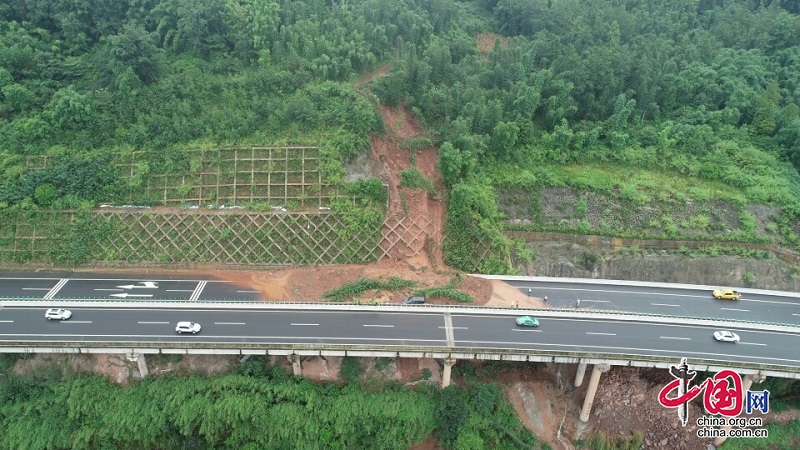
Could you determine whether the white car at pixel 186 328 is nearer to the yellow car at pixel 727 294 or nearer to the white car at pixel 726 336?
the white car at pixel 726 336

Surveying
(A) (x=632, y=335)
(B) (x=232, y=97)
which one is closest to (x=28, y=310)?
(B) (x=232, y=97)

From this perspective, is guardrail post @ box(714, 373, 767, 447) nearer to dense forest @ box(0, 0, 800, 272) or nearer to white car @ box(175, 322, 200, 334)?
dense forest @ box(0, 0, 800, 272)

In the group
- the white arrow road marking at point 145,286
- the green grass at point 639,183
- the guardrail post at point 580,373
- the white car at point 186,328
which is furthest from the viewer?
the green grass at point 639,183

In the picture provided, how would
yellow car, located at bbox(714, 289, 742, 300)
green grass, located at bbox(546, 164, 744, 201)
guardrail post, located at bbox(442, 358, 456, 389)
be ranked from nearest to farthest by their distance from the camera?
guardrail post, located at bbox(442, 358, 456, 389)
yellow car, located at bbox(714, 289, 742, 300)
green grass, located at bbox(546, 164, 744, 201)

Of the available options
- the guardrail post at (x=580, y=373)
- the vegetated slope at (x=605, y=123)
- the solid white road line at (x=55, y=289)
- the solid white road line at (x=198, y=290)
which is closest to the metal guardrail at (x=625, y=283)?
the vegetated slope at (x=605, y=123)

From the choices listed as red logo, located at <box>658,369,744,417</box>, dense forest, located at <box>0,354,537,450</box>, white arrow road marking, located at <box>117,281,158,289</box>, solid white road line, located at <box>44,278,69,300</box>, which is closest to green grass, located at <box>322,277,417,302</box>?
dense forest, located at <box>0,354,537,450</box>

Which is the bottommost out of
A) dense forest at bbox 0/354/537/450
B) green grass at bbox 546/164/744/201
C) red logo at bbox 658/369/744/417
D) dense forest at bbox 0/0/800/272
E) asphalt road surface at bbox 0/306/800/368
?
dense forest at bbox 0/354/537/450
